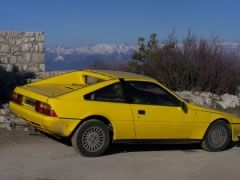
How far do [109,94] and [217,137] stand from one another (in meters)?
2.38

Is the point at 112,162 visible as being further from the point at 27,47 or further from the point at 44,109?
the point at 27,47

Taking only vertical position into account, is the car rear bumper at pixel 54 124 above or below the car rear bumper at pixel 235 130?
above

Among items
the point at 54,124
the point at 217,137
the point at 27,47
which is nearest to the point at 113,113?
the point at 54,124

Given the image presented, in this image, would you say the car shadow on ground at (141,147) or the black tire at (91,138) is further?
the car shadow on ground at (141,147)

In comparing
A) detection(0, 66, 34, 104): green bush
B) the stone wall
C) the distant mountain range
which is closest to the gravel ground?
detection(0, 66, 34, 104): green bush

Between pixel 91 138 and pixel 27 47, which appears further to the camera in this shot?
pixel 27 47

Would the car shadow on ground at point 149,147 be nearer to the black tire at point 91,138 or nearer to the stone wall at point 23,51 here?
the black tire at point 91,138

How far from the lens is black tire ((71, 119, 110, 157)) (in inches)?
381

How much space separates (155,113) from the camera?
1033cm

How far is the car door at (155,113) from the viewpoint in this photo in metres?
10.2

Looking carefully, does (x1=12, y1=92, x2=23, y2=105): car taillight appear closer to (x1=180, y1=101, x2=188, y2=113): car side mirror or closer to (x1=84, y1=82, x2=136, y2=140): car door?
(x1=84, y1=82, x2=136, y2=140): car door

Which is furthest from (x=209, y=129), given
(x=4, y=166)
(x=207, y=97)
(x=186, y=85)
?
(x=186, y=85)

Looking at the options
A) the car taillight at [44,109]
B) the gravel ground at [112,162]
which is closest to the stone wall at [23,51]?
the gravel ground at [112,162]

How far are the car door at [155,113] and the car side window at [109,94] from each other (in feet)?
0.55
